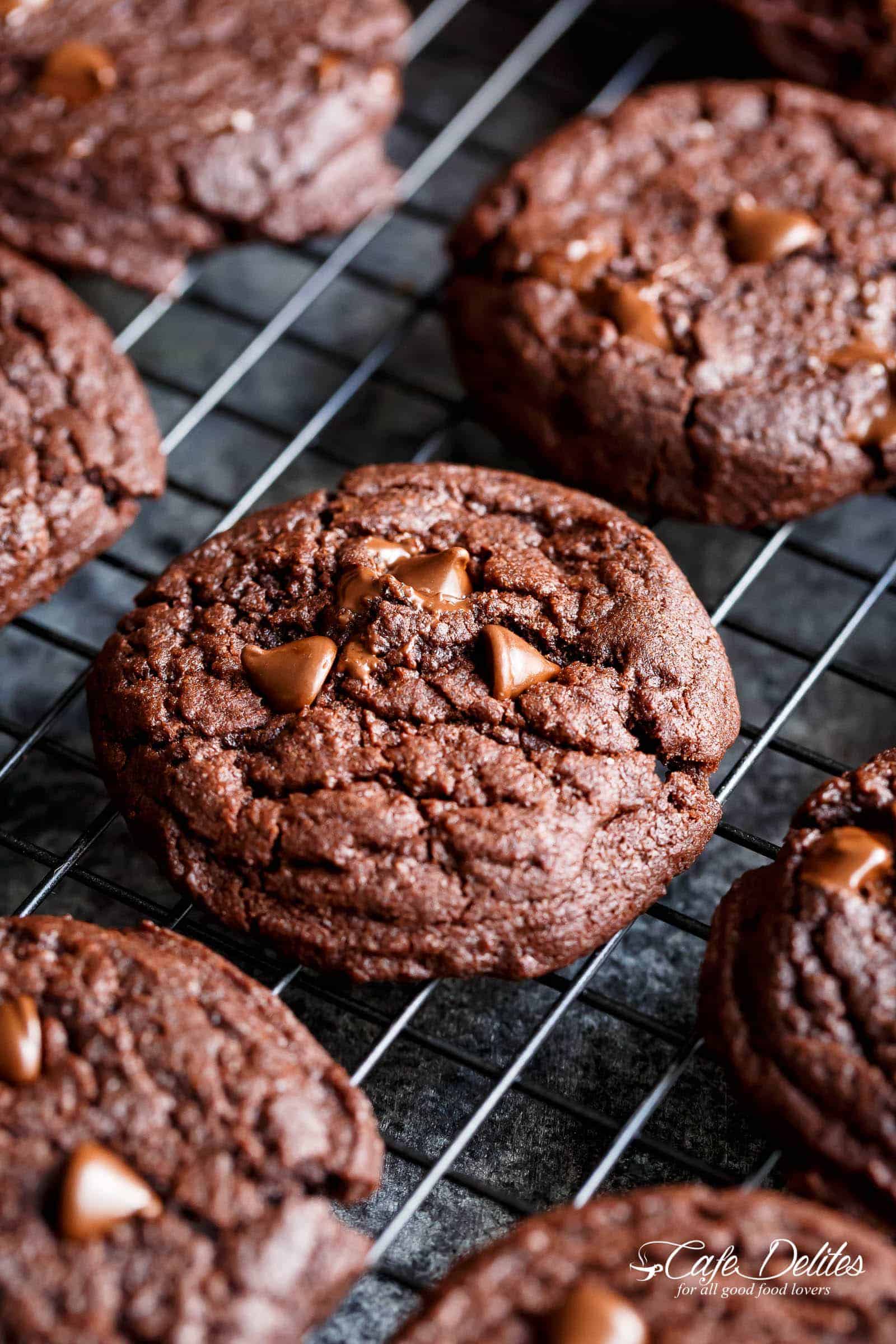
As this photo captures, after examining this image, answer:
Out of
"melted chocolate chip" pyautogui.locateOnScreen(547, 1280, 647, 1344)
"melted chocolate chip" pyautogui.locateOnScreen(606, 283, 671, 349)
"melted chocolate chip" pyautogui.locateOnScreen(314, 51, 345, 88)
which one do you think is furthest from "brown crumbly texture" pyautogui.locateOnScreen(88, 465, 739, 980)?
"melted chocolate chip" pyautogui.locateOnScreen(314, 51, 345, 88)

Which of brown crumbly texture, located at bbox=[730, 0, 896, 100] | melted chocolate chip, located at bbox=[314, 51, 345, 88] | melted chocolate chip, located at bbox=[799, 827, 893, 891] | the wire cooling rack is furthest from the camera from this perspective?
brown crumbly texture, located at bbox=[730, 0, 896, 100]

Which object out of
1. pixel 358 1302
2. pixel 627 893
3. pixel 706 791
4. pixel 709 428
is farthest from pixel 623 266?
pixel 358 1302

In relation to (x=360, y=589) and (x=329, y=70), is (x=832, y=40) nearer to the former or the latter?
(x=329, y=70)

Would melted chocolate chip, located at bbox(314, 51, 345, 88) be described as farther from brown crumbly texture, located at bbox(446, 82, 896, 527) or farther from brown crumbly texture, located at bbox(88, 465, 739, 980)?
brown crumbly texture, located at bbox(88, 465, 739, 980)

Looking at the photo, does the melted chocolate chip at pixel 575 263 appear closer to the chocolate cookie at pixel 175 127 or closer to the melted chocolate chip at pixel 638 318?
the melted chocolate chip at pixel 638 318

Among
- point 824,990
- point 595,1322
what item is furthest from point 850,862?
point 595,1322

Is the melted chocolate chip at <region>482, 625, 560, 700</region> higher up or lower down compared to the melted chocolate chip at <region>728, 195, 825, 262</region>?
lower down

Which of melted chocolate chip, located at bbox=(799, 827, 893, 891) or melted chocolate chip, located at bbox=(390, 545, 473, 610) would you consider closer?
melted chocolate chip, located at bbox=(799, 827, 893, 891)
